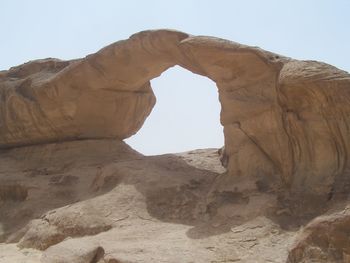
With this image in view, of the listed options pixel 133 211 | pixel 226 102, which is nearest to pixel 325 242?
pixel 133 211

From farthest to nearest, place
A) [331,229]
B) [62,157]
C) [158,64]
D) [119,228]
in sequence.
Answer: [62,157]
[158,64]
[119,228]
[331,229]

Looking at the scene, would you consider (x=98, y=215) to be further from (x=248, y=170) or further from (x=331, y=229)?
(x=331, y=229)

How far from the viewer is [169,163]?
30.0ft

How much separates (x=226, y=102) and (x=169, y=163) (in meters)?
1.79

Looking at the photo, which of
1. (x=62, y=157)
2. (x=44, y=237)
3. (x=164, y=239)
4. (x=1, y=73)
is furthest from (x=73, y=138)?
(x=164, y=239)

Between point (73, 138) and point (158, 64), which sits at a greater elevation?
point (158, 64)

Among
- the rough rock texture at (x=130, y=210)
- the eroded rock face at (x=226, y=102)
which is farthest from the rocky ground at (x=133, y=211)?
the eroded rock face at (x=226, y=102)

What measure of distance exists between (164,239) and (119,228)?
0.90 meters

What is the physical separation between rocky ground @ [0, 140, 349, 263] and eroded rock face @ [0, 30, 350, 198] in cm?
37

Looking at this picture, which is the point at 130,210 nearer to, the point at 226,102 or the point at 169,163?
the point at 169,163

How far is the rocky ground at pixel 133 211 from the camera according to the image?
599 cm

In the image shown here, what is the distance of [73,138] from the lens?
1044cm

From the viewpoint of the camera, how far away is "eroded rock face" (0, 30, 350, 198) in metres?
6.49

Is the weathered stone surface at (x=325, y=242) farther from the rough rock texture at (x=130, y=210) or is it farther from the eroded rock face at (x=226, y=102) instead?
the eroded rock face at (x=226, y=102)
